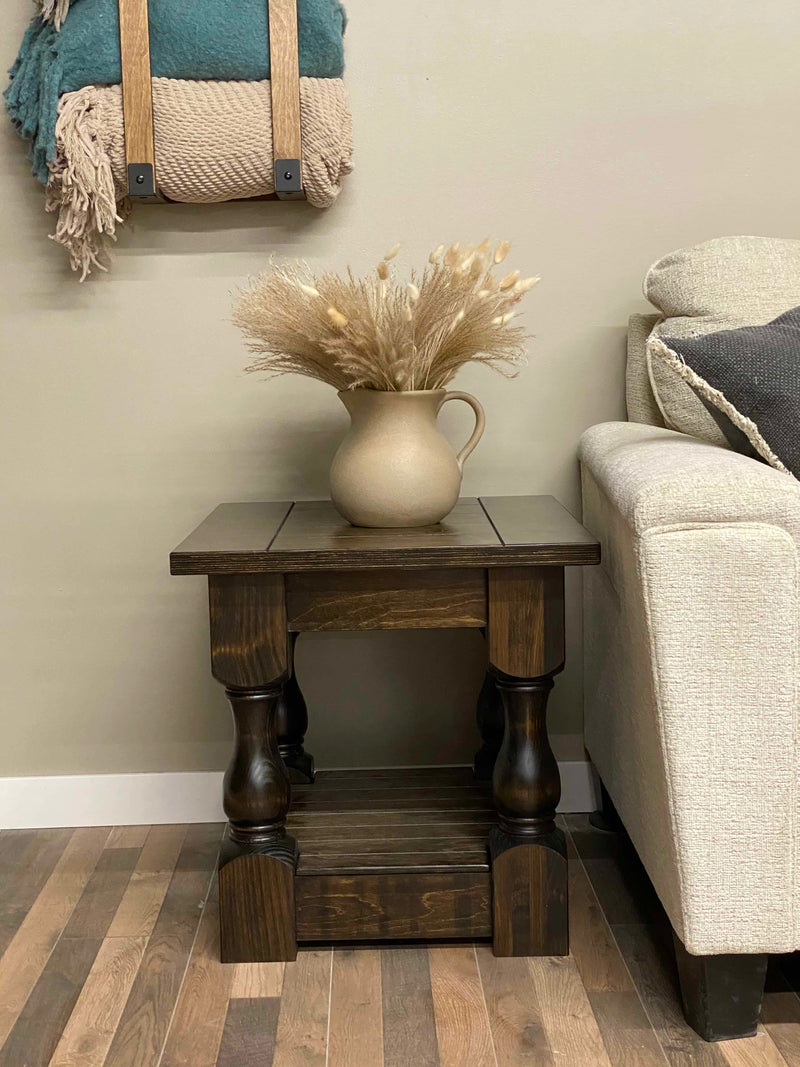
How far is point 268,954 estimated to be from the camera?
57.3 inches

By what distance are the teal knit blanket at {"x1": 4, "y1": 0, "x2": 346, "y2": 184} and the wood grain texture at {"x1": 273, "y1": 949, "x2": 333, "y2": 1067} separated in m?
1.27

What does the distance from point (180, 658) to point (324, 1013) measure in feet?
2.50

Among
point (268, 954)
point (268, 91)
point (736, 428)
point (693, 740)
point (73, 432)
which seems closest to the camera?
point (693, 740)

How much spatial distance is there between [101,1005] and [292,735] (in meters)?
0.54

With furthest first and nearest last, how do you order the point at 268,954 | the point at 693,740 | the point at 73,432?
the point at 73,432 < the point at 268,954 < the point at 693,740

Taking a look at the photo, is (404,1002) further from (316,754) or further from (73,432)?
(73,432)

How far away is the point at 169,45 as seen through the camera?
167cm

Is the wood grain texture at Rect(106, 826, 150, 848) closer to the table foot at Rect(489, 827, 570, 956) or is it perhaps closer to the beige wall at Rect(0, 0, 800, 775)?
the beige wall at Rect(0, 0, 800, 775)

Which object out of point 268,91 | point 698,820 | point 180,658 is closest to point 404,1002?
point 698,820

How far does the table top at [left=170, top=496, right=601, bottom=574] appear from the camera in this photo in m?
1.34

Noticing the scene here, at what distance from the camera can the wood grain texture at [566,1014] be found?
4.02 feet

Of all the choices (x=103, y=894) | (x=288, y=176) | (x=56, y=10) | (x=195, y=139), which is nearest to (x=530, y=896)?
(x=103, y=894)

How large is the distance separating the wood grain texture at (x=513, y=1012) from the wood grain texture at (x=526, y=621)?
40 cm

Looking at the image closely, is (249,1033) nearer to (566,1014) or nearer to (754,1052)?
(566,1014)
